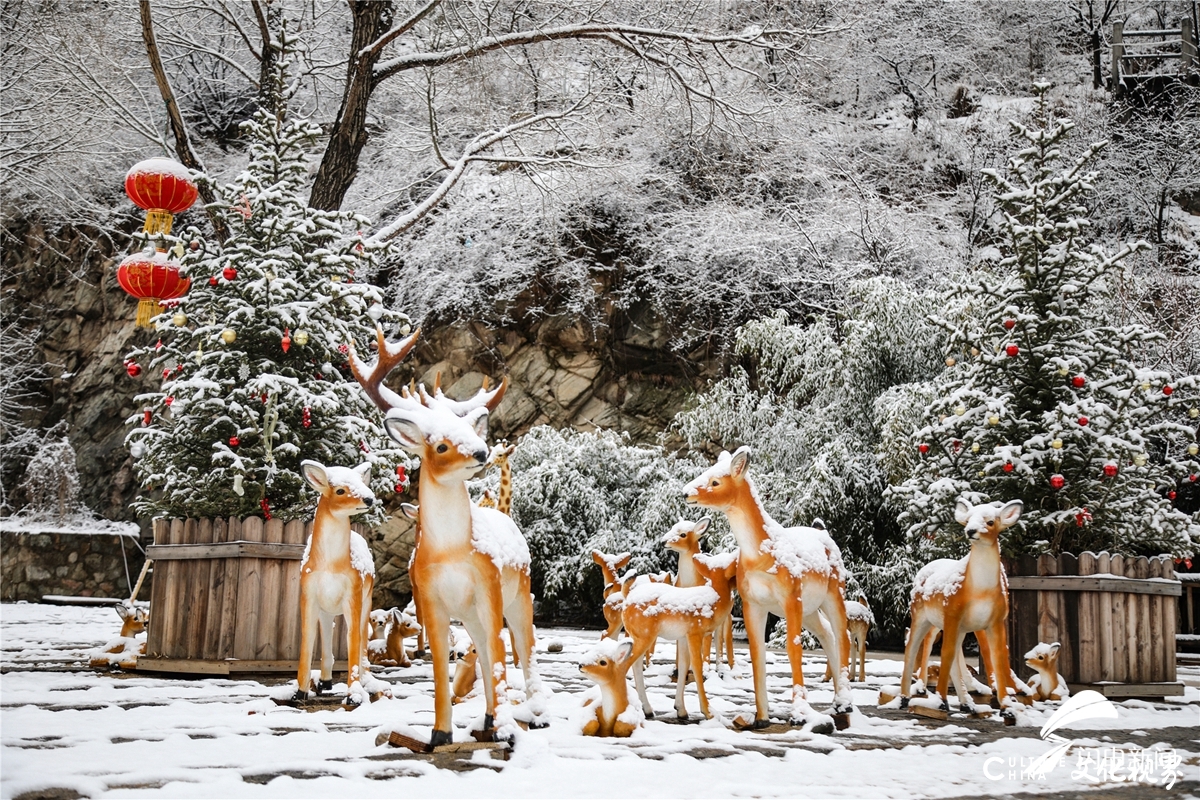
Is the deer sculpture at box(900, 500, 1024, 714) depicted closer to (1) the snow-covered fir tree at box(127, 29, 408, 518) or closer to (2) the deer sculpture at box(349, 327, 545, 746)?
(2) the deer sculpture at box(349, 327, 545, 746)

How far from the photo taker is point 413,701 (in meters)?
5.44

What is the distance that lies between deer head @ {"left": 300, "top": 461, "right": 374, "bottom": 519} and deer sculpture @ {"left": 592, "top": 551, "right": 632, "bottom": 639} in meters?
1.56

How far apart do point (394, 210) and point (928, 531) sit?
13466mm

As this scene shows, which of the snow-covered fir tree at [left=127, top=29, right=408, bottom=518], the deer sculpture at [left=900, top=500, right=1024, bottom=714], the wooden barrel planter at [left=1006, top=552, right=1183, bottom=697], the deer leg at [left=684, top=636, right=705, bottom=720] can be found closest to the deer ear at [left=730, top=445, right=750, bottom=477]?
the deer leg at [left=684, top=636, right=705, bottom=720]

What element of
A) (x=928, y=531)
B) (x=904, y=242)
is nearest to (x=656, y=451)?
(x=904, y=242)

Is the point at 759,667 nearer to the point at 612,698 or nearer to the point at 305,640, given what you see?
the point at 612,698

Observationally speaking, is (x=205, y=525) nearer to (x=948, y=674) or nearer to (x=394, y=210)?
(x=948, y=674)

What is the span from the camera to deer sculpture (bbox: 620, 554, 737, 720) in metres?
4.72

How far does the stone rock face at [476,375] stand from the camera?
1537cm

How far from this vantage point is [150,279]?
762cm

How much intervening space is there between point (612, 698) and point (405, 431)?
5.32ft

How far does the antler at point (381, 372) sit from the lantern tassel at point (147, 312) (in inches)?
158

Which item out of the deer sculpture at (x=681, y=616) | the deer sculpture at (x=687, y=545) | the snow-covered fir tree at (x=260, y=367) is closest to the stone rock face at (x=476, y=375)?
the snow-covered fir tree at (x=260, y=367)

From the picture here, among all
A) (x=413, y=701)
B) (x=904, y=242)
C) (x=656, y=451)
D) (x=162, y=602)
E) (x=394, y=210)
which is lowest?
(x=413, y=701)
